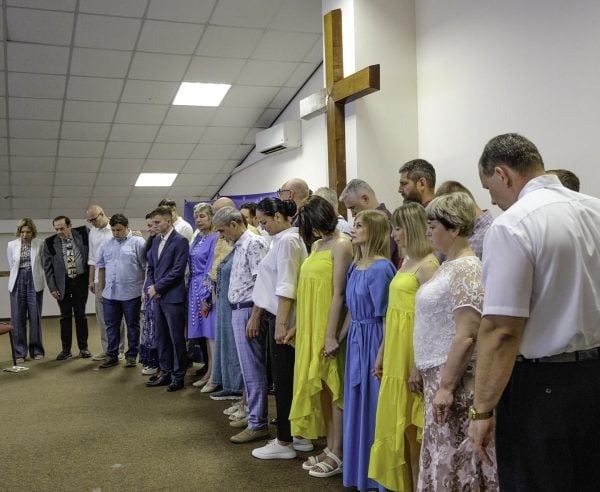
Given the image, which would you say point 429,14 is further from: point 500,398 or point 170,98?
point 500,398

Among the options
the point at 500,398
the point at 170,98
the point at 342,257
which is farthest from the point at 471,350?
the point at 170,98

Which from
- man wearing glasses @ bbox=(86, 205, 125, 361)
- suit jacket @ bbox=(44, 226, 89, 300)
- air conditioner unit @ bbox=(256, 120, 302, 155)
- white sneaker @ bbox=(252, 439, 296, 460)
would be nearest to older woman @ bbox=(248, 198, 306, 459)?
white sneaker @ bbox=(252, 439, 296, 460)

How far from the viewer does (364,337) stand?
2.52 m

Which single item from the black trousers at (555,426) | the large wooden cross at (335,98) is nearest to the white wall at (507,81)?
the large wooden cross at (335,98)

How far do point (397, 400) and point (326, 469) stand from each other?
74cm

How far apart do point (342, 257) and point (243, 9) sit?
3388mm

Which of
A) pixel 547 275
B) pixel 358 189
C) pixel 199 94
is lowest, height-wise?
pixel 547 275

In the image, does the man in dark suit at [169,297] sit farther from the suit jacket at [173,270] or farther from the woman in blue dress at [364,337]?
the woman in blue dress at [364,337]

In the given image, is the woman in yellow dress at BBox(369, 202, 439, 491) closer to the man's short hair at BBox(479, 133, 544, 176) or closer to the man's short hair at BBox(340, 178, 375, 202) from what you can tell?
the man's short hair at BBox(479, 133, 544, 176)

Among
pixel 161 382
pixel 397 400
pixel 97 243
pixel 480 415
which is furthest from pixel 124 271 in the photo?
pixel 480 415

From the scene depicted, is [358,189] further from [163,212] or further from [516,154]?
[163,212]

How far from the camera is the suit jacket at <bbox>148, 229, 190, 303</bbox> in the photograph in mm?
4594

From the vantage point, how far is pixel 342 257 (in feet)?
9.00

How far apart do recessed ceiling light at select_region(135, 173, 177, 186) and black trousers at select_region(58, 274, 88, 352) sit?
2.40 meters
